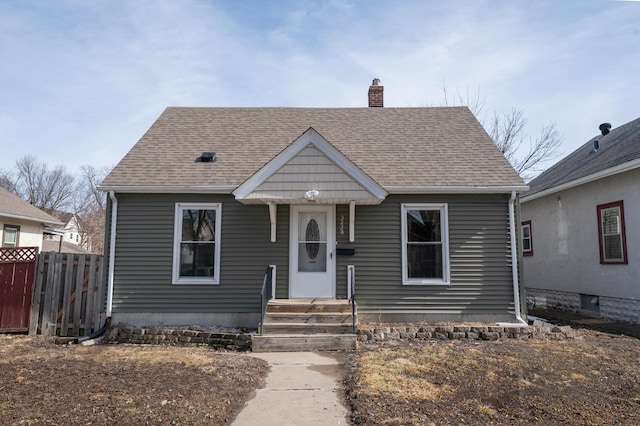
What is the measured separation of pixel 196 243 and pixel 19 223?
10607mm

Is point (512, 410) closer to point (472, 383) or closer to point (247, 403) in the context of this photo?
point (472, 383)

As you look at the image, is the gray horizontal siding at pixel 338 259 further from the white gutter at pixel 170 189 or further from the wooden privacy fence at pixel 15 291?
the wooden privacy fence at pixel 15 291

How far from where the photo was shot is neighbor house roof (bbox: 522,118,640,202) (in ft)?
33.0

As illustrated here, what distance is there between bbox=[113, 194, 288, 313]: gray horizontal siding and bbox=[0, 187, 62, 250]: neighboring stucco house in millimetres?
8077

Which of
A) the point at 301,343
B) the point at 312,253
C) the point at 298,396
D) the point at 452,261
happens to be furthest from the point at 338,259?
the point at 298,396

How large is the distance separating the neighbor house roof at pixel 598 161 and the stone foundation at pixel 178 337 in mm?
9530

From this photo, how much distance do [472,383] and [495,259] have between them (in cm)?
448

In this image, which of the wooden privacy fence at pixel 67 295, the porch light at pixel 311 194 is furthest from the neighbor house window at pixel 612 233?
the wooden privacy fence at pixel 67 295

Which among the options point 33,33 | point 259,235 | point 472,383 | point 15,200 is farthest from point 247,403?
point 15,200

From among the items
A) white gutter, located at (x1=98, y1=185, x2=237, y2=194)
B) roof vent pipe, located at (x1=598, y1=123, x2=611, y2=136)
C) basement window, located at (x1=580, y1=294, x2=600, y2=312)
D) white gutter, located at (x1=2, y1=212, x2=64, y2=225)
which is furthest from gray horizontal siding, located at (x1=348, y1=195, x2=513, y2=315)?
white gutter, located at (x1=2, y1=212, x2=64, y2=225)

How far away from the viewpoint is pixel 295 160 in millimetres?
8383

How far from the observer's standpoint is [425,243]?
30.2 ft

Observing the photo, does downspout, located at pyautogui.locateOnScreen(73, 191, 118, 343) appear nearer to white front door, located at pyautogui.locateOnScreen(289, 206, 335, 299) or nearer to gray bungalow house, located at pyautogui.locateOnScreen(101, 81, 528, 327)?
gray bungalow house, located at pyautogui.locateOnScreen(101, 81, 528, 327)

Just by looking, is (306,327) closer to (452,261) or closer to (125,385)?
(125,385)
